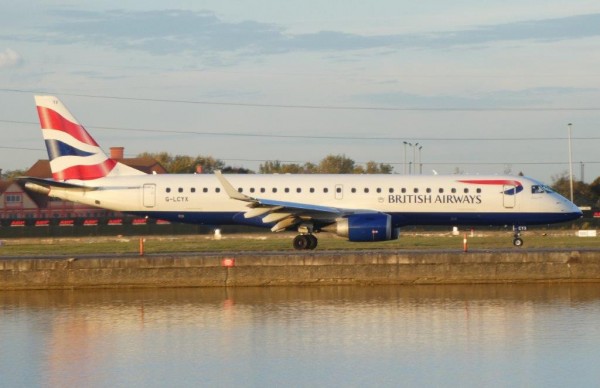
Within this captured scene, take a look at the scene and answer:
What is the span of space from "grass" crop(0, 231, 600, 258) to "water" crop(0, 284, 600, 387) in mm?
13505

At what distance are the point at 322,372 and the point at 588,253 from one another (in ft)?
51.2

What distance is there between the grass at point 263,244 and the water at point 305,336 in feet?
44.3

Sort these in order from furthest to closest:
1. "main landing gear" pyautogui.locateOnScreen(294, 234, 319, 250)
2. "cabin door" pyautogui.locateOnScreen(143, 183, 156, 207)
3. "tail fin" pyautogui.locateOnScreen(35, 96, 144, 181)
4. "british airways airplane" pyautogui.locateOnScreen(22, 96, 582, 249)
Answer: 1. "tail fin" pyautogui.locateOnScreen(35, 96, 144, 181)
2. "cabin door" pyautogui.locateOnScreen(143, 183, 156, 207)
3. "british airways airplane" pyautogui.locateOnScreen(22, 96, 582, 249)
4. "main landing gear" pyautogui.locateOnScreen(294, 234, 319, 250)

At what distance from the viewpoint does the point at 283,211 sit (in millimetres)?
42719

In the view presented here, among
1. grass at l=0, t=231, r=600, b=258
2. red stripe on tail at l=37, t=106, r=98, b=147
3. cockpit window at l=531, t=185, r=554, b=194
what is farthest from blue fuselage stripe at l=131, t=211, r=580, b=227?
red stripe on tail at l=37, t=106, r=98, b=147

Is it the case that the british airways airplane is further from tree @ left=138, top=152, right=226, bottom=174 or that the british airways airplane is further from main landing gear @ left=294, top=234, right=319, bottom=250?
tree @ left=138, top=152, right=226, bottom=174

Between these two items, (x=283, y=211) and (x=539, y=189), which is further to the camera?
(x=539, y=189)

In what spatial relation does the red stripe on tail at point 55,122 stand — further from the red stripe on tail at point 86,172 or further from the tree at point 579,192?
the tree at point 579,192

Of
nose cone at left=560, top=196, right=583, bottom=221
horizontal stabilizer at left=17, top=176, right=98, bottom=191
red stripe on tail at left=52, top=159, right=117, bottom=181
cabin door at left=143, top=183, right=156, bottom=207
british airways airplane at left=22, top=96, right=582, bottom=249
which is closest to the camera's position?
british airways airplane at left=22, top=96, right=582, bottom=249

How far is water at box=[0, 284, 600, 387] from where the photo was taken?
19.1 metres

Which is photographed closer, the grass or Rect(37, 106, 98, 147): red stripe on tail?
the grass

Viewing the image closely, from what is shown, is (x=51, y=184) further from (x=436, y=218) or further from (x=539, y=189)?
(x=539, y=189)

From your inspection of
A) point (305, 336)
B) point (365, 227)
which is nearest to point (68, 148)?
point (365, 227)

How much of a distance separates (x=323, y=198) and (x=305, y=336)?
21863mm
